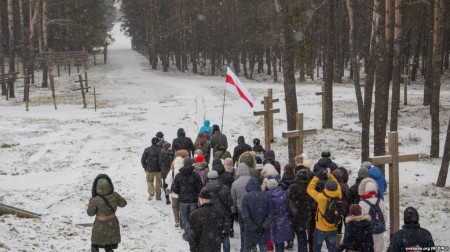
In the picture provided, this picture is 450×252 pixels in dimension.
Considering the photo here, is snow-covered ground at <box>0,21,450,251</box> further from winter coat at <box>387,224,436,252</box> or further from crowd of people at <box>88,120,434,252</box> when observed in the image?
winter coat at <box>387,224,436,252</box>

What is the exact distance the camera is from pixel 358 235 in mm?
7230

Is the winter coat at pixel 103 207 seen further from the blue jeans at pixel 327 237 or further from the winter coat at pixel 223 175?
the blue jeans at pixel 327 237

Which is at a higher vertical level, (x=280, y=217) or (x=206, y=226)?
(x=206, y=226)

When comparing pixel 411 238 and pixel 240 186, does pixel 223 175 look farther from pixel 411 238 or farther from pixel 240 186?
pixel 411 238

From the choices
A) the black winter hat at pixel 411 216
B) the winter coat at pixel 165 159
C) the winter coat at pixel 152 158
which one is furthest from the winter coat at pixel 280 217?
the winter coat at pixel 152 158

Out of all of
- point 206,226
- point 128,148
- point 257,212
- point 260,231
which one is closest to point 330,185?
point 257,212

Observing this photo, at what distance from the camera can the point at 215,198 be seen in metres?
8.83

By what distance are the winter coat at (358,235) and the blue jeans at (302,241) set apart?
1.75 m

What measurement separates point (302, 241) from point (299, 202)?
2.77 ft

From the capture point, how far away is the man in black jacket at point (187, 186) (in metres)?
9.49

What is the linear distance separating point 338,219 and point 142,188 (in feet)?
23.8

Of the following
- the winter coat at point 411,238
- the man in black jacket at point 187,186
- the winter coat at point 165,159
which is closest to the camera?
the winter coat at point 411,238

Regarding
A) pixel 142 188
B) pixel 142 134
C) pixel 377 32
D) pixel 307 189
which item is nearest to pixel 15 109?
pixel 142 134

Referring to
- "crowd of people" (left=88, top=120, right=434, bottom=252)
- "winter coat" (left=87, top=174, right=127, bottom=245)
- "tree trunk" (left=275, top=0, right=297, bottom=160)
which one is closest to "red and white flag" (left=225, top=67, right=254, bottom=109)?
"tree trunk" (left=275, top=0, right=297, bottom=160)
